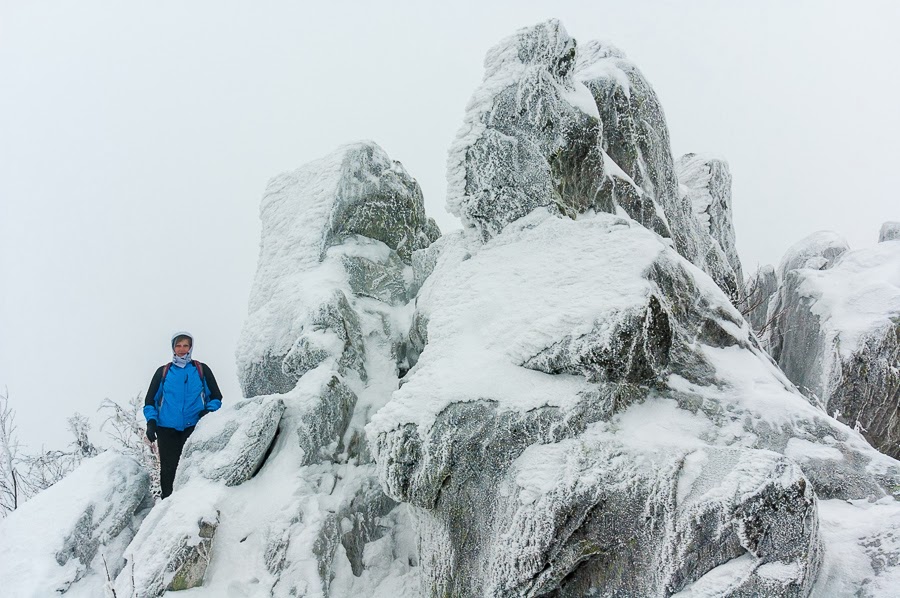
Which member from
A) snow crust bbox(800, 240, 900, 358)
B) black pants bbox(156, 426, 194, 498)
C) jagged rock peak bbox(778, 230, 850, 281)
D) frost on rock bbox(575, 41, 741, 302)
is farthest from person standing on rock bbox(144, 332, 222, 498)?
jagged rock peak bbox(778, 230, 850, 281)

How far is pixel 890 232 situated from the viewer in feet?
62.8

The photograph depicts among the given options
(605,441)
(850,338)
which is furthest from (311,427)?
(850,338)

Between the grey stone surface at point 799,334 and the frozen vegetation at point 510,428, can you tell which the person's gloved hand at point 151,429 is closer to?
the frozen vegetation at point 510,428

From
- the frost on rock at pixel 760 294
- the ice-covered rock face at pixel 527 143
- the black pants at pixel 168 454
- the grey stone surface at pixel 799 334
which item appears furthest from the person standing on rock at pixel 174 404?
the frost on rock at pixel 760 294

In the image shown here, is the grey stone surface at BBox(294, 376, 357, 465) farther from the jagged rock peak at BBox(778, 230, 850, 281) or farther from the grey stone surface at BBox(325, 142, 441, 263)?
the jagged rock peak at BBox(778, 230, 850, 281)

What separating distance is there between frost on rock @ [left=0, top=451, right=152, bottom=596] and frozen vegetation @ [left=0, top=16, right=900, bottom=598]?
0.03 m

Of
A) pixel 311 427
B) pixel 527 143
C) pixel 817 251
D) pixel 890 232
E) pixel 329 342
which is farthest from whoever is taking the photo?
pixel 890 232

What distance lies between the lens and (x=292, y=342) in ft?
32.8

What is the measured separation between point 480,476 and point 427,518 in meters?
0.98

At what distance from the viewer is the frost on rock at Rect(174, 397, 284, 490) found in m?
8.12

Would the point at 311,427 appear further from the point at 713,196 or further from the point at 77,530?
the point at 713,196

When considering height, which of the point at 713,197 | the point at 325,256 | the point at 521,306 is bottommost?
the point at 521,306

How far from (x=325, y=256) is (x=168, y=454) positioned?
13.4ft

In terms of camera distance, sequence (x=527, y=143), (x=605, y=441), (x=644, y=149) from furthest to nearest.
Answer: (x=644, y=149) → (x=527, y=143) → (x=605, y=441)
